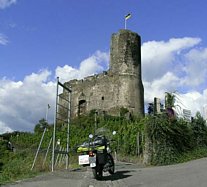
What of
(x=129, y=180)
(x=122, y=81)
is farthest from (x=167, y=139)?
(x=122, y=81)

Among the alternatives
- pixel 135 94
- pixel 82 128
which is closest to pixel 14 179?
pixel 82 128

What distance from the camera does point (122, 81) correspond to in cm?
5197

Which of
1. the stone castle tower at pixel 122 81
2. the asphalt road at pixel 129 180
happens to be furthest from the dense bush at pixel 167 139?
the stone castle tower at pixel 122 81

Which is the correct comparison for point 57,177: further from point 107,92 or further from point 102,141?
point 107,92

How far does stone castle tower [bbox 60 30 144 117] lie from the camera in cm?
5166

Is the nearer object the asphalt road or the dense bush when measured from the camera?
the asphalt road

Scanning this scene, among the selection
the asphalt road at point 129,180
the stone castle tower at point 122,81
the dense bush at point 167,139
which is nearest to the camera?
the asphalt road at point 129,180

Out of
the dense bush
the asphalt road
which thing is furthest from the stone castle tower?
the asphalt road

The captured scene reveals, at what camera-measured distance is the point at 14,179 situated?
37.3ft

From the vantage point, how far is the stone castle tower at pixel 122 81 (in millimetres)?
51656

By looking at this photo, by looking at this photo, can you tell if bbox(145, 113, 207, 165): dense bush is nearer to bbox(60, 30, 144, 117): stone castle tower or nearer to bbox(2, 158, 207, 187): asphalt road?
bbox(2, 158, 207, 187): asphalt road

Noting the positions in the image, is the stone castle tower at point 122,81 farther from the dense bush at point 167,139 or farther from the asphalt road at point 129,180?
the asphalt road at point 129,180

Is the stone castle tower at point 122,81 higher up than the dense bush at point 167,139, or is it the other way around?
the stone castle tower at point 122,81

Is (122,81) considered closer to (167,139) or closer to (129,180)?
(167,139)
